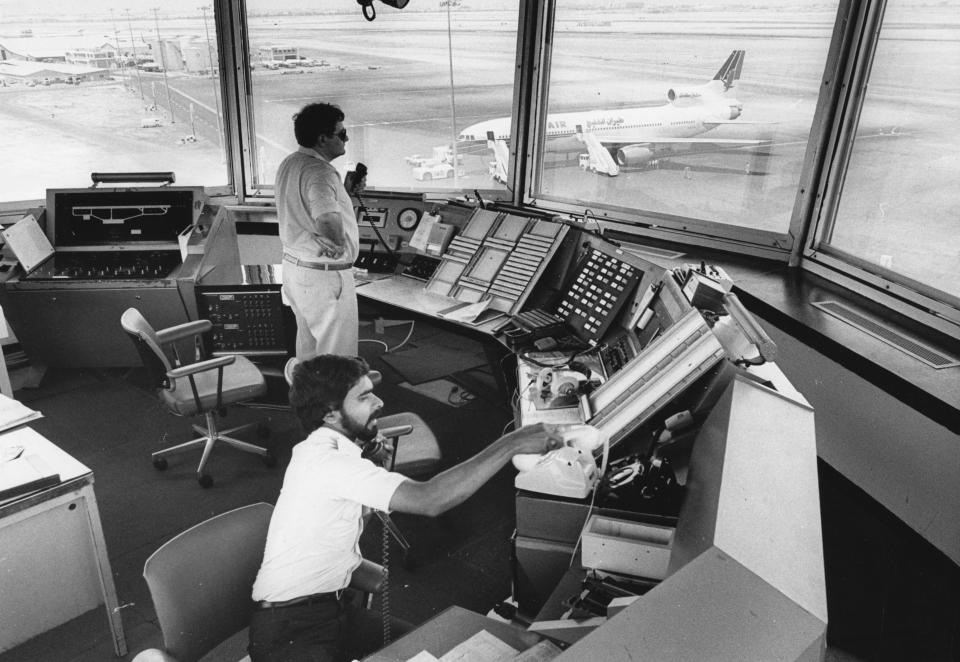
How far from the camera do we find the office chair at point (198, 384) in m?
3.10

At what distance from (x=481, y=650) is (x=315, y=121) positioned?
2.57 metres

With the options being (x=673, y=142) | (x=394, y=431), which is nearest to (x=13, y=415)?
(x=394, y=431)

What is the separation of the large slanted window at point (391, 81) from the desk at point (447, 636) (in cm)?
356

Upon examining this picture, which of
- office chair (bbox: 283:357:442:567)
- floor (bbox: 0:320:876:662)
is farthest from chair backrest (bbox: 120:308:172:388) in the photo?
office chair (bbox: 283:357:442:567)

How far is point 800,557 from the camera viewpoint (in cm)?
129

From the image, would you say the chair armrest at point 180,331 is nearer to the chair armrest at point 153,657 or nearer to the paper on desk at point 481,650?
the chair armrest at point 153,657

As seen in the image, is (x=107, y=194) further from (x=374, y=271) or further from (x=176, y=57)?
(x=374, y=271)

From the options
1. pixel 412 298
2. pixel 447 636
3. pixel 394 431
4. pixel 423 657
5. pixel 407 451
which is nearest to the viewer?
pixel 423 657

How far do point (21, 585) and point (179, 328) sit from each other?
156 centimetres

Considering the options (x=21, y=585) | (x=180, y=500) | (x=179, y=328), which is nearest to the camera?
(x=21, y=585)

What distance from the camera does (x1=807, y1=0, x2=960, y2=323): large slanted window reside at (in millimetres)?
2961

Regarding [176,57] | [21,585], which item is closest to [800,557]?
[21,585]

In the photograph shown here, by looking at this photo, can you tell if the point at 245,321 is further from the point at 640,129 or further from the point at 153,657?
the point at 153,657

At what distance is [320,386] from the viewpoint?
189cm
